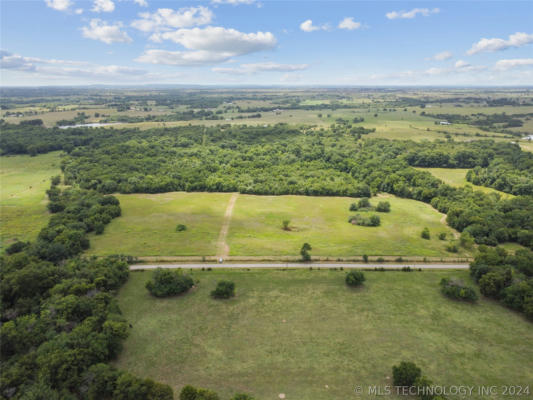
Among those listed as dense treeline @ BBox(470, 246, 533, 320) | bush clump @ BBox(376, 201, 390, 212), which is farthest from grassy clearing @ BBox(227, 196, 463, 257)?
dense treeline @ BBox(470, 246, 533, 320)

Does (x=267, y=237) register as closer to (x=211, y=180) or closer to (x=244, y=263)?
(x=244, y=263)

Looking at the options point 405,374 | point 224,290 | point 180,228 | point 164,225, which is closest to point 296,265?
point 224,290

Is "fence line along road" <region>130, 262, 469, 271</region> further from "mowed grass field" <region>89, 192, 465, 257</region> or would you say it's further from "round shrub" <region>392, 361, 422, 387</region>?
"round shrub" <region>392, 361, 422, 387</region>

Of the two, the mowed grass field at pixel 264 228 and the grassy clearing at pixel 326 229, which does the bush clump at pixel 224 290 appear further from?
the grassy clearing at pixel 326 229

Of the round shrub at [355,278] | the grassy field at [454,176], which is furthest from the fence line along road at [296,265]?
the grassy field at [454,176]

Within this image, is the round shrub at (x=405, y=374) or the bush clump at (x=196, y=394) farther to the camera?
the round shrub at (x=405, y=374)

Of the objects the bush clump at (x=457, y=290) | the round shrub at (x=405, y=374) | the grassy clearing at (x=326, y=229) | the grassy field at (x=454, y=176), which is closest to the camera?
the round shrub at (x=405, y=374)
